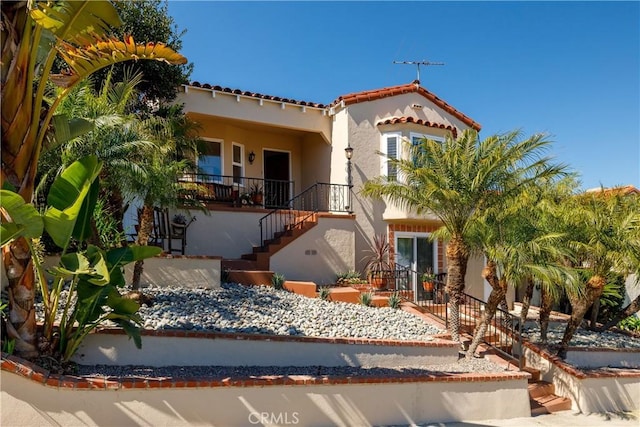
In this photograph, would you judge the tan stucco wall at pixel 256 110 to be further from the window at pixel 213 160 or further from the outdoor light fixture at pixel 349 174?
the window at pixel 213 160

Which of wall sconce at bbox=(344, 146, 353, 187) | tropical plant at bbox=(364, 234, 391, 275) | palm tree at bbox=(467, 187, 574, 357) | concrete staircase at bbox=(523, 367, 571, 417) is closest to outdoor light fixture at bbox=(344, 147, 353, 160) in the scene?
wall sconce at bbox=(344, 146, 353, 187)

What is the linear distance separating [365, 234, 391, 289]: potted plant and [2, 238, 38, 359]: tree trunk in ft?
30.3

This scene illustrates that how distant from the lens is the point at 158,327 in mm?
6664

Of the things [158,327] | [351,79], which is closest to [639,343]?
[351,79]

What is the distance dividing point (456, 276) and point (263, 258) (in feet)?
18.2

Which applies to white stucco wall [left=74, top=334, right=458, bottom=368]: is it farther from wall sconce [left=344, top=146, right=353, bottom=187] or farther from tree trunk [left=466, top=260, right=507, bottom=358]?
wall sconce [left=344, top=146, right=353, bottom=187]

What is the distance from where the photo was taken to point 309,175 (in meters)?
16.6

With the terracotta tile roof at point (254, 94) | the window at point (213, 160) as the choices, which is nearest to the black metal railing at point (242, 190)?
the window at point (213, 160)

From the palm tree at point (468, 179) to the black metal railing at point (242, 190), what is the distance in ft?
20.6

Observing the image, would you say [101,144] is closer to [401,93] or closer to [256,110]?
[256,110]

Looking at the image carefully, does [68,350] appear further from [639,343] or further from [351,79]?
[639,343]

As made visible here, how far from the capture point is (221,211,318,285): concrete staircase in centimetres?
1097

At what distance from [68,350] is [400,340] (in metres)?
5.67

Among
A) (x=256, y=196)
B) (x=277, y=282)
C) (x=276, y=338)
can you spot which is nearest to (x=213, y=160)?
(x=256, y=196)
